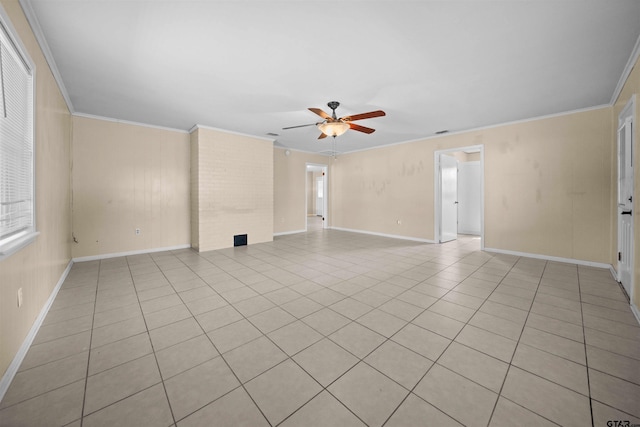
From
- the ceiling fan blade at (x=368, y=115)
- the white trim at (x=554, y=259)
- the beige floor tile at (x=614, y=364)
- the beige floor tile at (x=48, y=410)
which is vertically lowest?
the beige floor tile at (x=48, y=410)

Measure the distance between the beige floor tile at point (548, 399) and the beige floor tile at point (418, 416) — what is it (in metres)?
0.46

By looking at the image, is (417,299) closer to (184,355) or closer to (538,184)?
(184,355)

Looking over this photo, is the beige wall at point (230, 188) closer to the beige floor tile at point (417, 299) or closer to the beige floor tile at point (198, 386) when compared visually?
the beige floor tile at point (198, 386)

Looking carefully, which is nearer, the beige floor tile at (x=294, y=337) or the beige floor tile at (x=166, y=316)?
the beige floor tile at (x=294, y=337)

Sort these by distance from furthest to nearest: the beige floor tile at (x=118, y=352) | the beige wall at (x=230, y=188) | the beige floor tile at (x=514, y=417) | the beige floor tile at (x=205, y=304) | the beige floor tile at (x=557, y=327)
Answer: the beige wall at (x=230, y=188) → the beige floor tile at (x=205, y=304) → the beige floor tile at (x=557, y=327) → the beige floor tile at (x=118, y=352) → the beige floor tile at (x=514, y=417)

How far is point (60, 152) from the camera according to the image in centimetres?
332

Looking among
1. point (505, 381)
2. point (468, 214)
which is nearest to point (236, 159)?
point (505, 381)

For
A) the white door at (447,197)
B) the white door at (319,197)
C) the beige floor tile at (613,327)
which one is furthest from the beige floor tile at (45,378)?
the white door at (319,197)

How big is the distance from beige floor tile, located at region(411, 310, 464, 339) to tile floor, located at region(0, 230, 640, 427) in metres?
0.02

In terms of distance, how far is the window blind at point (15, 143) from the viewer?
1.65 m

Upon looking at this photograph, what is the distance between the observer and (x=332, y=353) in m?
1.85

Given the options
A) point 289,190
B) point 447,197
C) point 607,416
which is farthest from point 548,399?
point 289,190

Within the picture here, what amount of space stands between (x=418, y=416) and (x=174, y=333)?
1942mm

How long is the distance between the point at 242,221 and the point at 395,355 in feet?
15.7
